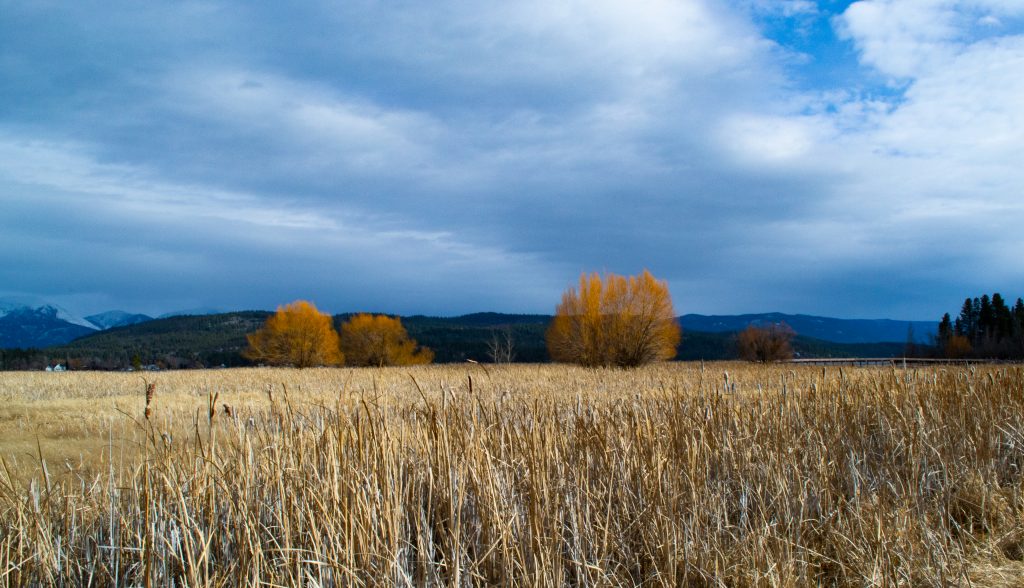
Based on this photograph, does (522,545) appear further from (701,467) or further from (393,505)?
(701,467)

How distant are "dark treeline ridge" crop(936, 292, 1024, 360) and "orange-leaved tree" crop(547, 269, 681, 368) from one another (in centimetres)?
3911

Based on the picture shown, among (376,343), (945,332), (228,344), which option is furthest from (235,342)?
(945,332)

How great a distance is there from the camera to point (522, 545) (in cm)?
333

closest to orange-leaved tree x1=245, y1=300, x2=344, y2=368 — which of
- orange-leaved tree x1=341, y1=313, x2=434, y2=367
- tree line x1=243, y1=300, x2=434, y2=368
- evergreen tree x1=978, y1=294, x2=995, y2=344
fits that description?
tree line x1=243, y1=300, x2=434, y2=368

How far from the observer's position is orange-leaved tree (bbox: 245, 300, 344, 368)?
203ft

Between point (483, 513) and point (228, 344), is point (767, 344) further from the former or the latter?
point (228, 344)

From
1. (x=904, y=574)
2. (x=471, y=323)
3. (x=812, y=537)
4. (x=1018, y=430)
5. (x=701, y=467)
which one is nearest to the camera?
(x=904, y=574)

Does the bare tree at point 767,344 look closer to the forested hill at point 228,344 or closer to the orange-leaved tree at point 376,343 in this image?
the forested hill at point 228,344

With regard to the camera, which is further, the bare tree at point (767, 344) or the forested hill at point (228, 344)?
the forested hill at point (228, 344)

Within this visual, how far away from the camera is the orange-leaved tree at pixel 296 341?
61750mm

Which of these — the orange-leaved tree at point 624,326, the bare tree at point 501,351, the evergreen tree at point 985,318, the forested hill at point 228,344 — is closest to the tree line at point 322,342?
the bare tree at point 501,351

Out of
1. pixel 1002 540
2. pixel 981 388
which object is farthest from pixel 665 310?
pixel 1002 540

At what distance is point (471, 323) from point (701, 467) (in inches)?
6419

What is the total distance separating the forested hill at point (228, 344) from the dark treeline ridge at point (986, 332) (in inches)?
443
